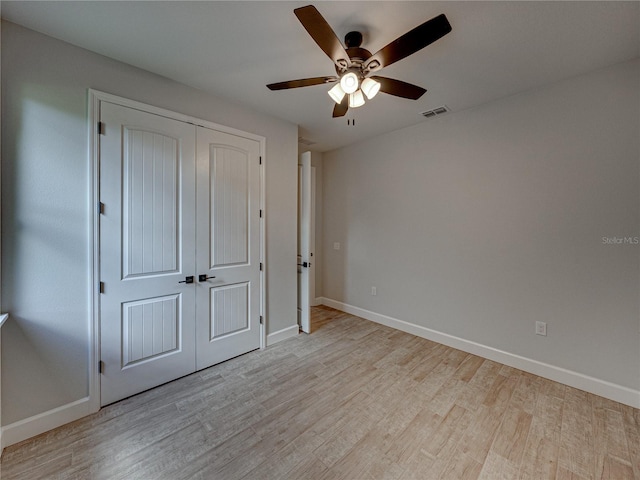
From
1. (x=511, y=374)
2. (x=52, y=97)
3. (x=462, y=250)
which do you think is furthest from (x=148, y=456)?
(x=462, y=250)

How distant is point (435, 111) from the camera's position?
111 inches

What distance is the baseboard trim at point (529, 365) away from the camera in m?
2.02

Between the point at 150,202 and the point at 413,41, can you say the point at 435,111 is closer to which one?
the point at 413,41

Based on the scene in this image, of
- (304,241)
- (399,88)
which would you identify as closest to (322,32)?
(399,88)

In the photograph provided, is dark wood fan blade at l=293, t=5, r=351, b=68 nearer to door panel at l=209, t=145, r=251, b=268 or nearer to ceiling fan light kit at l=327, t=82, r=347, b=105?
ceiling fan light kit at l=327, t=82, r=347, b=105

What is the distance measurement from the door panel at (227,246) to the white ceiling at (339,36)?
2.01 feet

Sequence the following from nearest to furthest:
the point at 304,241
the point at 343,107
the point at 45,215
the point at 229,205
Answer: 1. the point at 45,215
2. the point at 343,107
3. the point at 229,205
4. the point at 304,241

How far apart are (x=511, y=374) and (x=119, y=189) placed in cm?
381

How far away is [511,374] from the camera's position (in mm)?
2414

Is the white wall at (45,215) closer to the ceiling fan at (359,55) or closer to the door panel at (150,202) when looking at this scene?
the door panel at (150,202)

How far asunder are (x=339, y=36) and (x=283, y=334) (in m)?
2.95

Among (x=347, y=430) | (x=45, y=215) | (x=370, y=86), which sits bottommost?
(x=347, y=430)

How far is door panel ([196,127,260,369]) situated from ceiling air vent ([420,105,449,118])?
76.8 inches

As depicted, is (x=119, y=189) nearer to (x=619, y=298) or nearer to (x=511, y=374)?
(x=511, y=374)
